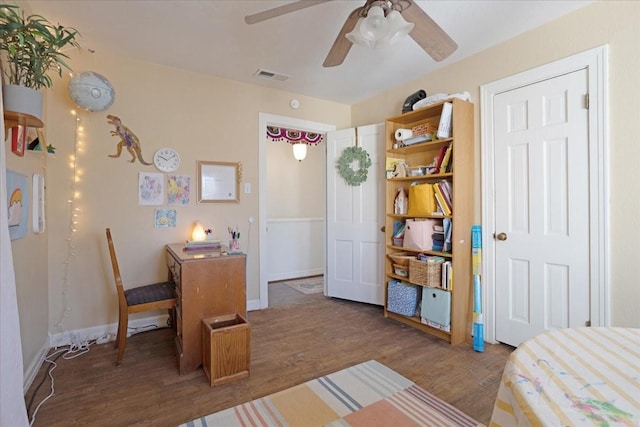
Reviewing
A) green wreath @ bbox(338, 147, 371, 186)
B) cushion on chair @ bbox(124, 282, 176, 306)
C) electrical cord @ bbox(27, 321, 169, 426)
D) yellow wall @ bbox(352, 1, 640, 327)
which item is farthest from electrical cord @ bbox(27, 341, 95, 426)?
yellow wall @ bbox(352, 1, 640, 327)

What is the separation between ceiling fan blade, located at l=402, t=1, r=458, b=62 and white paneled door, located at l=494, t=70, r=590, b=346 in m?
1.03

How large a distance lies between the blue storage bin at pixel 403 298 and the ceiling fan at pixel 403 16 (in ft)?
6.59

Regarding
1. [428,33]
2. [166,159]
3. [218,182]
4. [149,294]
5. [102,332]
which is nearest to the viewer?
[428,33]

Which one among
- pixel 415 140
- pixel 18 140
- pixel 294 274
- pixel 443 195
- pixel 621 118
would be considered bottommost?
pixel 294 274

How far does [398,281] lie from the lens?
319 centimetres

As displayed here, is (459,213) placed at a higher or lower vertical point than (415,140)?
lower

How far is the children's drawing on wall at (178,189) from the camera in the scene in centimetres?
299

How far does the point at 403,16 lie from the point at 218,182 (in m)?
2.32

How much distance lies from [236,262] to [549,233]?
7.64ft

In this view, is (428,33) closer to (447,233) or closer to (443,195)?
(443,195)

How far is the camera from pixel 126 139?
2.80 m

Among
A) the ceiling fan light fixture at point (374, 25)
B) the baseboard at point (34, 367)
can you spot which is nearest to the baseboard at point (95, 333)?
the baseboard at point (34, 367)

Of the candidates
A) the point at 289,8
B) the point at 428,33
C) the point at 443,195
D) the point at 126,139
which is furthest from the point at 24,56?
the point at 443,195

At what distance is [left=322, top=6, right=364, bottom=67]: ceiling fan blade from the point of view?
166cm
